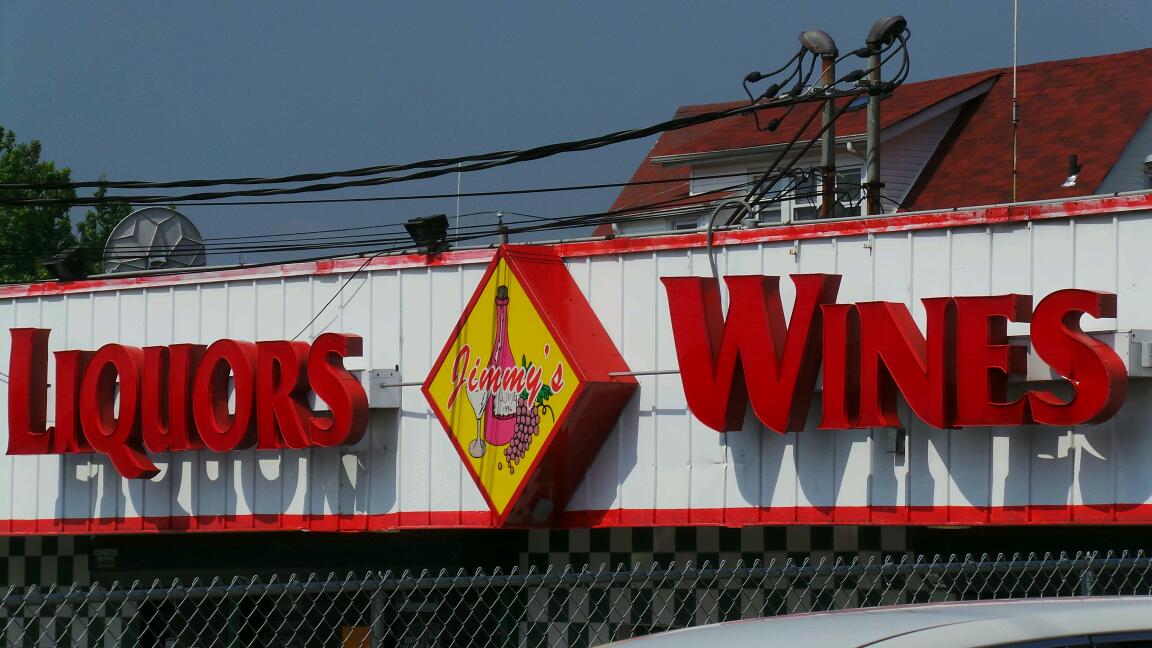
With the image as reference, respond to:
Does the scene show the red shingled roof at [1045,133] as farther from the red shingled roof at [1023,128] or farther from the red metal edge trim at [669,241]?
the red metal edge trim at [669,241]

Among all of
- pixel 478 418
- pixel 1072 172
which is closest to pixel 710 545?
pixel 478 418

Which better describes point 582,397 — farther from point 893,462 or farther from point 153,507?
point 153,507

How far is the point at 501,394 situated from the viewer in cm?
1302

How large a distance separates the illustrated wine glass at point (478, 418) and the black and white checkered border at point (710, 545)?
211cm

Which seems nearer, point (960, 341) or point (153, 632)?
point (960, 341)

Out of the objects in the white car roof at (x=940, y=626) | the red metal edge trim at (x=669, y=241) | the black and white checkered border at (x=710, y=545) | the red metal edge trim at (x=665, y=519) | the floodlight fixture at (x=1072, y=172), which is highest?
the floodlight fixture at (x=1072, y=172)

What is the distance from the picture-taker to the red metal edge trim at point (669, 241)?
1098 cm

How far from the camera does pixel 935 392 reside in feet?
35.9

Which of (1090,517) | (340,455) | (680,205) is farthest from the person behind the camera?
(680,205)

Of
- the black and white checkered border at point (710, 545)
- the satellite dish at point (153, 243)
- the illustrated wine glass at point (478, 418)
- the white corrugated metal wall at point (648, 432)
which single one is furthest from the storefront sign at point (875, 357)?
the satellite dish at point (153, 243)

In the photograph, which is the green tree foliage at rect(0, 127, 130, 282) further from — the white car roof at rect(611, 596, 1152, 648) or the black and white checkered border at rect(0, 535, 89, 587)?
the white car roof at rect(611, 596, 1152, 648)

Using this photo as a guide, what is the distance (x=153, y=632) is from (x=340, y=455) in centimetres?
477

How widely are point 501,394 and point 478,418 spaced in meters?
0.30

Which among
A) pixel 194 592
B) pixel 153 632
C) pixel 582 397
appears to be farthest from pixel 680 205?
pixel 194 592
